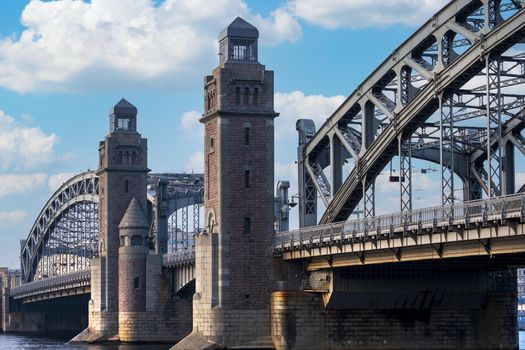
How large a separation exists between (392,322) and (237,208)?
15447mm

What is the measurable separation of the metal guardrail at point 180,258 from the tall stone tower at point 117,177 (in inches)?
428

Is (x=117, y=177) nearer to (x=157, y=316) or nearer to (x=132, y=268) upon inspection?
(x=132, y=268)

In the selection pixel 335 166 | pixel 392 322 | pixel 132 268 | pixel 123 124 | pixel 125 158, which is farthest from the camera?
pixel 123 124

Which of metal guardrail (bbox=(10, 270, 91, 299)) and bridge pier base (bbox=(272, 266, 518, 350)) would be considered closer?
bridge pier base (bbox=(272, 266, 518, 350))

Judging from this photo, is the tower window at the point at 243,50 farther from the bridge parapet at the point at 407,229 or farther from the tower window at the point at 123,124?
the tower window at the point at 123,124

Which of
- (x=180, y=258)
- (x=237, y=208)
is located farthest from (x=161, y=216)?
(x=237, y=208)

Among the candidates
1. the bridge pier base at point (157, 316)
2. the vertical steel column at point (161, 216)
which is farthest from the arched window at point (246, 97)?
the vertical steel column at point (161, 216)

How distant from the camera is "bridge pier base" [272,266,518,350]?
102688 mm

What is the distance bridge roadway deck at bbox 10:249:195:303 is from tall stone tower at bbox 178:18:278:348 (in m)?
22.1

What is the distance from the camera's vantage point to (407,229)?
8594 cm

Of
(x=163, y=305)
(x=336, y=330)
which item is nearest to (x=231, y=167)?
(x=336, y=330)

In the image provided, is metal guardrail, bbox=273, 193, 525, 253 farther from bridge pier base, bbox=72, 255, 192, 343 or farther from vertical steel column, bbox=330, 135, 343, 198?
bridge pier base, bbox=72, 255, 192, 343

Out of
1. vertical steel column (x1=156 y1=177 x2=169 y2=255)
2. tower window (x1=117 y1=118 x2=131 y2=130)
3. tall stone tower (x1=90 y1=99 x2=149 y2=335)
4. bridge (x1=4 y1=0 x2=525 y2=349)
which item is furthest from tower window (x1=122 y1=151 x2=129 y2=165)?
bridge (x1=4 y1=0 x2=525 y2=349)

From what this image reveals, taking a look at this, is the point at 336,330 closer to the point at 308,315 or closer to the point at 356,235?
the point at 308,315
